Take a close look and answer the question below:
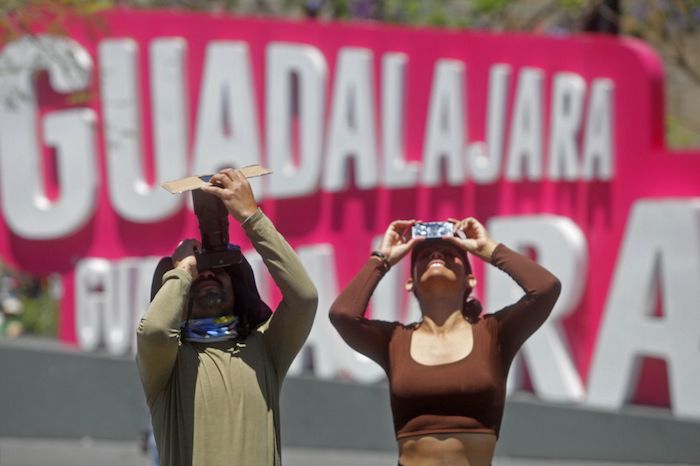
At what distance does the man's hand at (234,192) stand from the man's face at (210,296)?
0.29 metres

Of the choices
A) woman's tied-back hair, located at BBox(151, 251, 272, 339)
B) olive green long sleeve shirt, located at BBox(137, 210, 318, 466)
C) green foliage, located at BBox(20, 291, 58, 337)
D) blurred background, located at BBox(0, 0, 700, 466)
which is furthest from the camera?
green foliage, located at BBox(20, 291, 58, 337)

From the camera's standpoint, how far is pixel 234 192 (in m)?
4.45

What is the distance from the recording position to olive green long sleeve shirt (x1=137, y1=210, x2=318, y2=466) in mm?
4387

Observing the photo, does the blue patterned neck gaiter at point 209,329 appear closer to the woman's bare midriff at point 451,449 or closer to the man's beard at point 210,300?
the man's beard at point 210,300

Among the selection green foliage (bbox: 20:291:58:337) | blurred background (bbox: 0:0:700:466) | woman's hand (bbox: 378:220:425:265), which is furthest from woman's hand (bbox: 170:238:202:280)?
green foliage (bbox: 20:291:58:337)

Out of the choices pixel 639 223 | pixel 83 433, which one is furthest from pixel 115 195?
pixel 639 223

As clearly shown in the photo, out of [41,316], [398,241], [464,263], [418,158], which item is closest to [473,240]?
[464,263]

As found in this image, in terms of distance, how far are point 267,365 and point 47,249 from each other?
25.9 ft

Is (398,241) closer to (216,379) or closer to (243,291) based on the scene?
(243,291)

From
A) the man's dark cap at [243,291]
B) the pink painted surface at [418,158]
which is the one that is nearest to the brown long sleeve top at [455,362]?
the man's dark cap at [243,291]

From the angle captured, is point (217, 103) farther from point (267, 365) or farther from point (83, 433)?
point (267, 365)

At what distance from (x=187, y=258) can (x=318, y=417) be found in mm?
7374

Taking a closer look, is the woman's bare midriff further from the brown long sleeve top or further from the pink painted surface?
the pink painted surface

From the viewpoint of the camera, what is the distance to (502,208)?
11.1 meters
